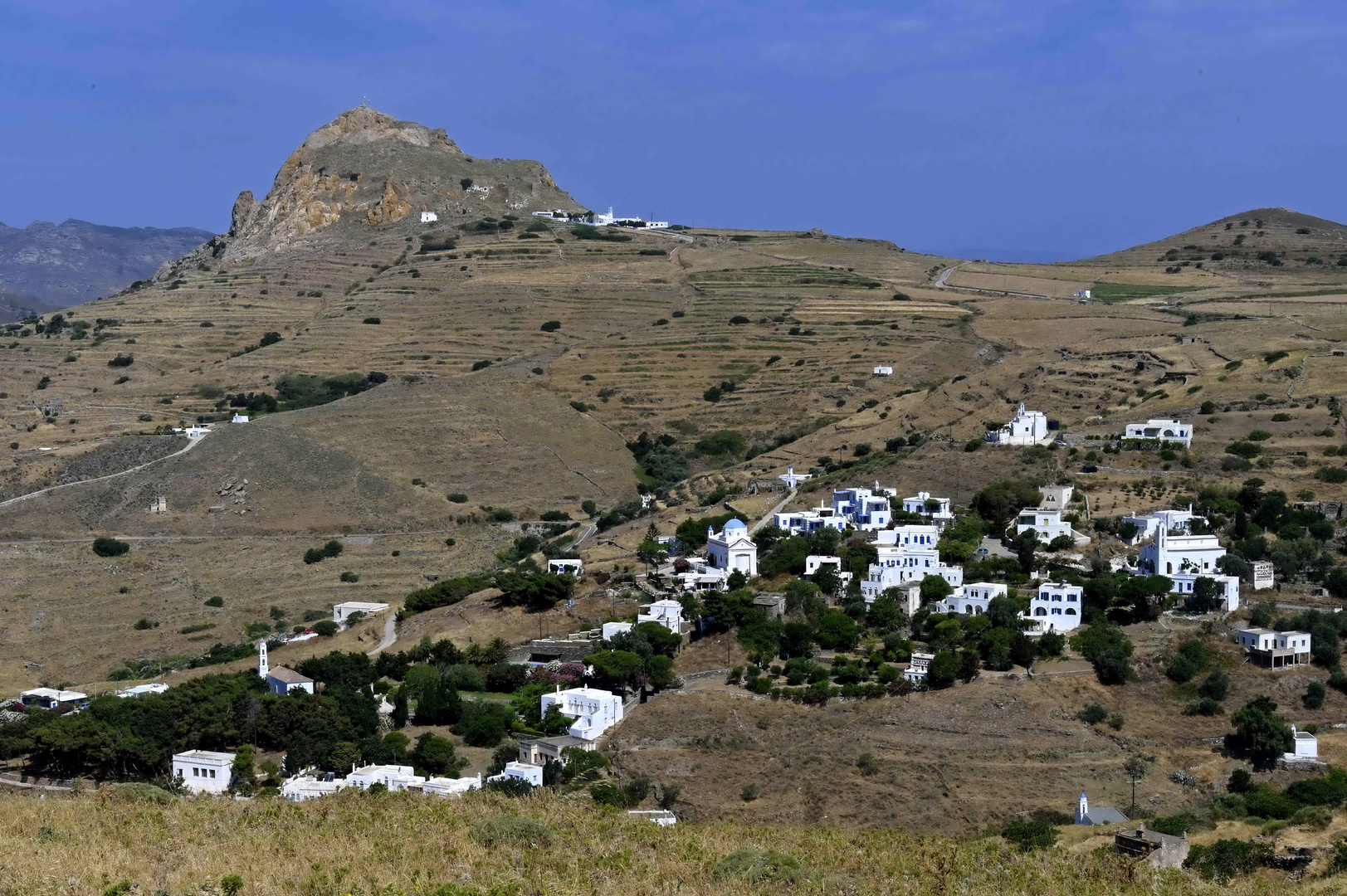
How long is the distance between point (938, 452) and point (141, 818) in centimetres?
3088

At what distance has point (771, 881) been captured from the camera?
45.8ft

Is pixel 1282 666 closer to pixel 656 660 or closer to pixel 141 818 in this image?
pixel 656 660

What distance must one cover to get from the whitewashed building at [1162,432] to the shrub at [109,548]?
29.7 metres

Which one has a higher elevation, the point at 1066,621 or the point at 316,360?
the point at 316,360

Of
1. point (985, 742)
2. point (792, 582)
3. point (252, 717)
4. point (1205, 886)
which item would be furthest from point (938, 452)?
point (1205, 886)

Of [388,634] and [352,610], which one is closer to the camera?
[388,634]

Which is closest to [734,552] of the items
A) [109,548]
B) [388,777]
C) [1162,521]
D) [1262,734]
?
[1162,521]

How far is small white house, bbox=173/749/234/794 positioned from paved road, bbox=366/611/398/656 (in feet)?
24.3

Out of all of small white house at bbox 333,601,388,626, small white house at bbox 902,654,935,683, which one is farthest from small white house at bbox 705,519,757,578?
small white house at bbox 333,601,388,626

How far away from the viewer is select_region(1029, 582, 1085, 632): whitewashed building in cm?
3108

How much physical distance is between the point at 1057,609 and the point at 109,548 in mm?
30396

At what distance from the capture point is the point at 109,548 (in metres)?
49.1

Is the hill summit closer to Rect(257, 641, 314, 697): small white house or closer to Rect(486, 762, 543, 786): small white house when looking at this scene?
Rect(257, 641, 314, 697): small white house

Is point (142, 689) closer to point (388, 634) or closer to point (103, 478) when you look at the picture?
point (388, 634)
